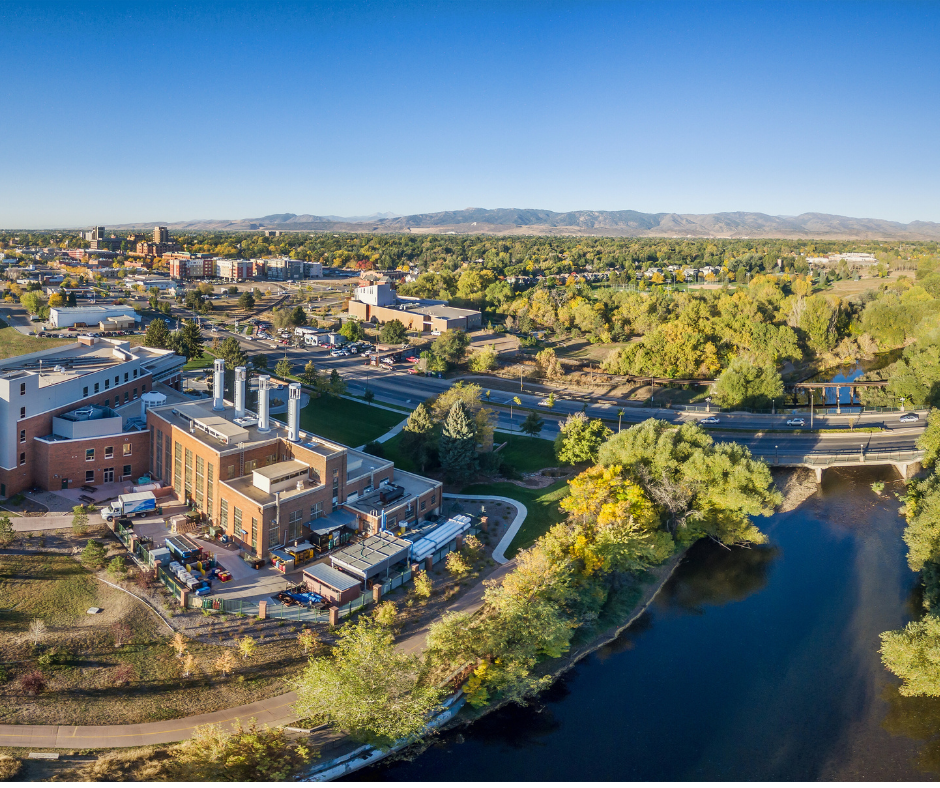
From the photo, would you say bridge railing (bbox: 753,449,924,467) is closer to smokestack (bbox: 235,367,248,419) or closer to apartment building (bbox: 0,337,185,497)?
smokestack (bbox: 235,367,248,419)

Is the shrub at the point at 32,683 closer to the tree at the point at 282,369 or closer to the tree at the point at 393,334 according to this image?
the tree at the point at 282,369

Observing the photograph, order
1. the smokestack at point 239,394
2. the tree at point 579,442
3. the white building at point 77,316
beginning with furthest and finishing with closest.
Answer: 1. the white building at point 77,316
2. the tree at point 579,442
3. the smokestack at point 239,394

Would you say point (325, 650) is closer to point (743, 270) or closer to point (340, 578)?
point (340, 578)

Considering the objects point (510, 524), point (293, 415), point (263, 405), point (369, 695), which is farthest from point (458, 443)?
point (369, 695)

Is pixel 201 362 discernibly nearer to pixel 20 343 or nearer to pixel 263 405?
pixel 20 343

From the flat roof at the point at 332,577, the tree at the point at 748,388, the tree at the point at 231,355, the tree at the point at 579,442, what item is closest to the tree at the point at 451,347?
the tree at the point at 231,355

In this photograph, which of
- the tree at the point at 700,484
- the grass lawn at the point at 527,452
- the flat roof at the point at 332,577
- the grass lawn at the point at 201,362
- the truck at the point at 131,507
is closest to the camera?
the flat roof at the point at 332,577

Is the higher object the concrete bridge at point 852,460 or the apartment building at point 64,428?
the apartment building at point 64,428

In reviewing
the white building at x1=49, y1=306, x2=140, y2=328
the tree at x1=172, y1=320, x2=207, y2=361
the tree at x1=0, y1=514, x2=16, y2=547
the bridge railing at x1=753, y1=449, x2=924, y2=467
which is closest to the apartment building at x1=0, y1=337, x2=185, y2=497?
the tree at x1=0, y1=514, x2=16, y2=547
